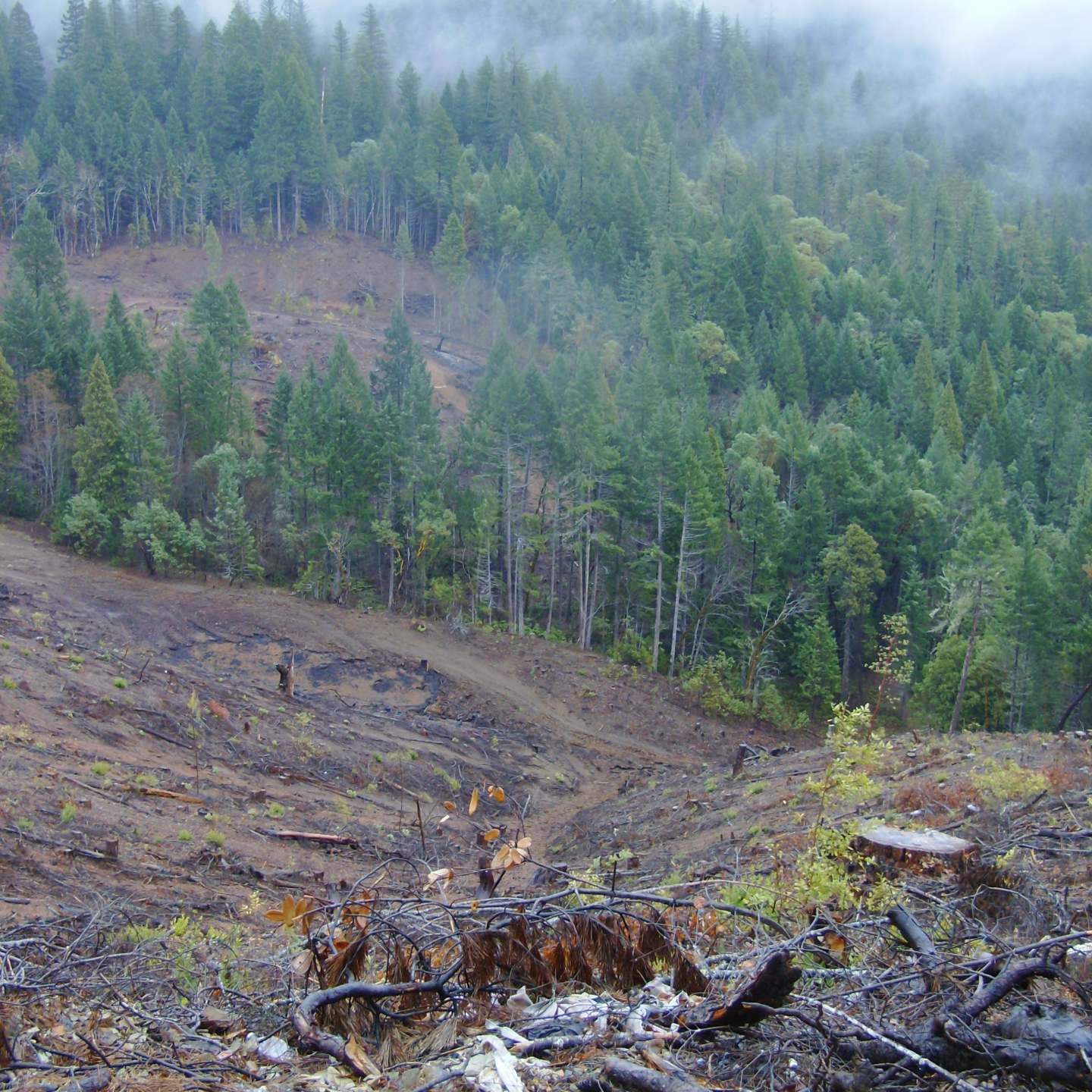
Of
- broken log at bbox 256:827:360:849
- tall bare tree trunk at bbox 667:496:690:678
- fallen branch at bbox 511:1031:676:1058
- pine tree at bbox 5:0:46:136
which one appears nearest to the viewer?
fallen branch at bbox 511:1031:676:1058

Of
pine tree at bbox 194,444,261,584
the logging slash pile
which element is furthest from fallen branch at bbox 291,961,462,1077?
pine tree at bbox 194,444,261,584

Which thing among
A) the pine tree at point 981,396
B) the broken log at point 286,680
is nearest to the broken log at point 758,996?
the broken log at point 286,680

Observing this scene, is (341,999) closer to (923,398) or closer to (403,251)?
(923,398)

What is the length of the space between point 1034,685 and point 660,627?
1450 cm

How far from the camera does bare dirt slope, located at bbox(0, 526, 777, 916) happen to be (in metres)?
15.5

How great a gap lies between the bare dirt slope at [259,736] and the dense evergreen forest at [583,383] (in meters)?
3.87

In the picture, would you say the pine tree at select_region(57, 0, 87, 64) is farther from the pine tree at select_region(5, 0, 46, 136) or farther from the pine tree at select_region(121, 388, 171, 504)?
the pine tree at select_region(121, 388, 171, 504)

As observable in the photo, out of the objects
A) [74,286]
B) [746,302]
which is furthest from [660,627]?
[74,286]

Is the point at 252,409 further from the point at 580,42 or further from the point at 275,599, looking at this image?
the point at 580,42

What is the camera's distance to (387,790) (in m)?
23.2

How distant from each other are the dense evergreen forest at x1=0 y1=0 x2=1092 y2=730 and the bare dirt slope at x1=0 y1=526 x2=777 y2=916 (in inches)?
153

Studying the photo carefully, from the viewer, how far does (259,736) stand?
2344 centimetres

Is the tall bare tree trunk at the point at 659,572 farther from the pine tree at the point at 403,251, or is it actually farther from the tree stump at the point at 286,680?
the pine tree at the point at 403,251

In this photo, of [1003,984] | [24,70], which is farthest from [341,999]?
[24,70]
